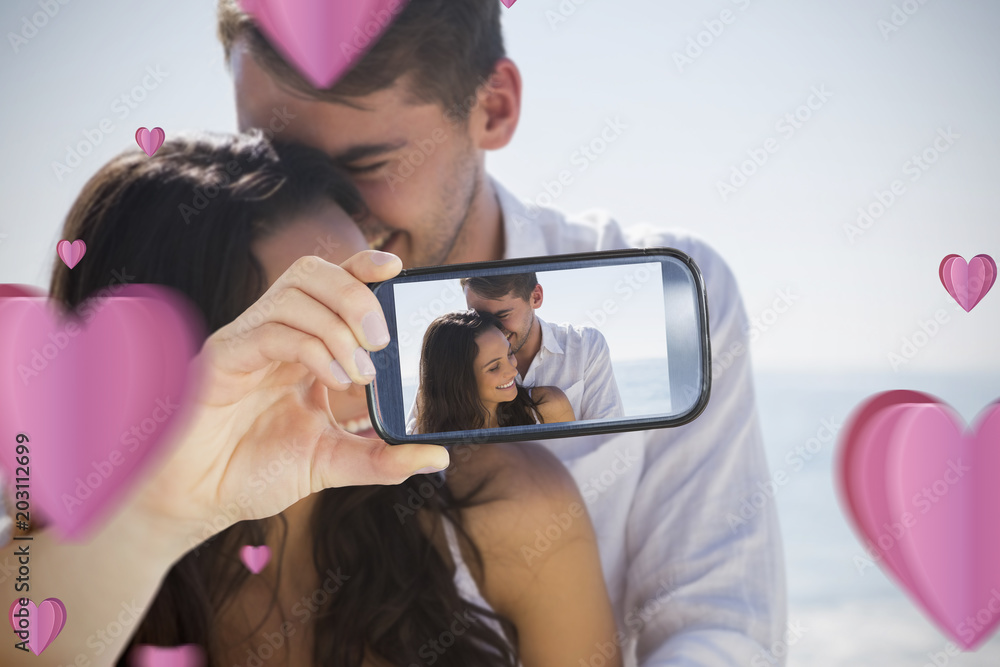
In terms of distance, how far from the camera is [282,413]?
75 cm

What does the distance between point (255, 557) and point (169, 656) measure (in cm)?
22

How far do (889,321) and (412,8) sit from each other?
5.52ft

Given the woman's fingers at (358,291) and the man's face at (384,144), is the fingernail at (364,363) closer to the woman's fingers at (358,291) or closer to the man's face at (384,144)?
the woman's fingers at (358,291)

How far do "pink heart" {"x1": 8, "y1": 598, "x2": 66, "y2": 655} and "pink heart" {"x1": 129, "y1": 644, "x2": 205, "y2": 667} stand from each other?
304 mm

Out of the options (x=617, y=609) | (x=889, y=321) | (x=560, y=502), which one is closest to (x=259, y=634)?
(x=560, y=502)

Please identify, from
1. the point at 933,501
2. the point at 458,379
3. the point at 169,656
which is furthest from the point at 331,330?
the point at 933,501

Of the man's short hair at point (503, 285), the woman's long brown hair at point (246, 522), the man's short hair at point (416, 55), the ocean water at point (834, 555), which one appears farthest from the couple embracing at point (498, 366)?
the ocean water at point (834, 555)

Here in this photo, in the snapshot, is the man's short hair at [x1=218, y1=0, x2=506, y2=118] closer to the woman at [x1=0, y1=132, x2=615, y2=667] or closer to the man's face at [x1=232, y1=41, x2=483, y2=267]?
the man's face at [x1=232, y1=41, x2=483, y2=267]

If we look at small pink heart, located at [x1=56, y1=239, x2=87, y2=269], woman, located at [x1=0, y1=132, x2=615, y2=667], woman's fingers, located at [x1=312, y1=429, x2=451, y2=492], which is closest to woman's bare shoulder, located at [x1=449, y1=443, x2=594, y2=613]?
woman, located at [x1=0, y1=132, x2=615, y2=667]

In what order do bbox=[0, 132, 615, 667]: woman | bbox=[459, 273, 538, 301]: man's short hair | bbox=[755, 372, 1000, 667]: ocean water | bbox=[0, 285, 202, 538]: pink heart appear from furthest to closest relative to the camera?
bbox=[755, 372, 1000, 667]: ocean water
bbox=[0, 285, 202, 538]: pink heart
bbox=[0, 132, 615, 667]: woman
bbox=[459, 273, 538, 301]: man's short hair

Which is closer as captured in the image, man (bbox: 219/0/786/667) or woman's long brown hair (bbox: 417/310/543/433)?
woman's long brown hair (bbox: 417/310/543/433)

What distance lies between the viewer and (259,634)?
1109 mm

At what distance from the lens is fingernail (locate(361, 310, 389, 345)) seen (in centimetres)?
58

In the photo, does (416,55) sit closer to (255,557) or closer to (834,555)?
(255,557)
